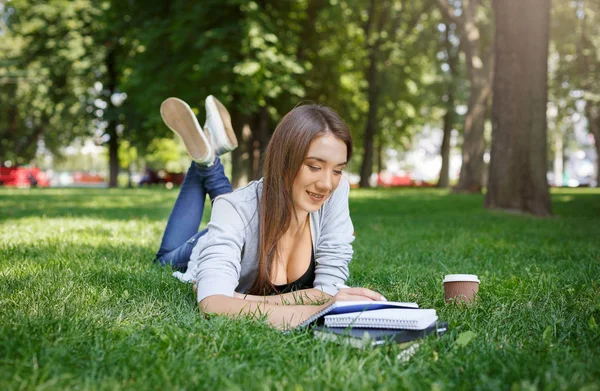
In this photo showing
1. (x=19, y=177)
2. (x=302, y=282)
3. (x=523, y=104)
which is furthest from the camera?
(x=19, y=177)

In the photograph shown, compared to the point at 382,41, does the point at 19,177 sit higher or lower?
lower

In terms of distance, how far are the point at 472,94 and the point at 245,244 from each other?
64.6 feet

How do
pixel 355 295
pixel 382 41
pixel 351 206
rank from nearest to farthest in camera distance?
→ pixel 355 295 → pixel 351 206 → pixel 382 41

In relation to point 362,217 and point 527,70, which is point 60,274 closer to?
point 362,217

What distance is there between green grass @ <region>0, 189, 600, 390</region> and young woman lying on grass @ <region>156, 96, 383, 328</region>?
22 cm

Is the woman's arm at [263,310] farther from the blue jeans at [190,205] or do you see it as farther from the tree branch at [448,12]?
the tree branch at [448,12]

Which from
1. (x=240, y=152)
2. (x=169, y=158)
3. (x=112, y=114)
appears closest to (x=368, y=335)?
(x=240, y=152)

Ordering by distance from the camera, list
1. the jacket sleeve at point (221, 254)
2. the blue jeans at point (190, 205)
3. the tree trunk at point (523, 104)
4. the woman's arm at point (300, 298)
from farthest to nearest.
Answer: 1. the tree trunk at point (523, 104)
2. the blue jeans at point (190, 205)
3. the woman's arm at point (300, 298)
4. the jacket sleeve at point (221, 254)

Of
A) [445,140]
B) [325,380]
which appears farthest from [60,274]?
[445,140]

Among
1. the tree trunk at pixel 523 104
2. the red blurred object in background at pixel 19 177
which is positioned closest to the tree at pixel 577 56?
the tree trunk at pixel 523 104

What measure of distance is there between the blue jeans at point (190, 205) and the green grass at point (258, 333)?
0.30 meters

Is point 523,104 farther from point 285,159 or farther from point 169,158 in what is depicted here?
point 169,158

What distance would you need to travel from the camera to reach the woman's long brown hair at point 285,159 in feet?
11.0

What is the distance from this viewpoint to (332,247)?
Answer: 382cm
